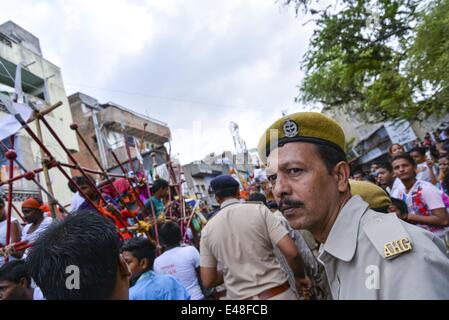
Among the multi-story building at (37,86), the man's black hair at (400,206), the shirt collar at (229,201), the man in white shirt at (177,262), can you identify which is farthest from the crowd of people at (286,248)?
the multi-story building at (37,86)

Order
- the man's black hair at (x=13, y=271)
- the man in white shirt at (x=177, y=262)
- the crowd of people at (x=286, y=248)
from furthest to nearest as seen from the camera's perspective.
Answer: the man in white shirt at (x=177, y=262) → the man's black hair at (x=13, y=271) → the crowd of people at (x=286, y=248)

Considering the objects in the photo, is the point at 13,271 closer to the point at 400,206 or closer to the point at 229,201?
the point at 229,201

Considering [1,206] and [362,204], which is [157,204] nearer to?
[1,206]

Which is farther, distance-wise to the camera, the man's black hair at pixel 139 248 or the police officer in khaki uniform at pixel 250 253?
the man's black hair at pixel 139 248

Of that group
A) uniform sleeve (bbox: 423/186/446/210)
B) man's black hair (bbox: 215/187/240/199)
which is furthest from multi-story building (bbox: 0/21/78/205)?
uniform sleeve (bbox: 423/186/446/210)

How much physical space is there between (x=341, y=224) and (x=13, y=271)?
2.38 meters

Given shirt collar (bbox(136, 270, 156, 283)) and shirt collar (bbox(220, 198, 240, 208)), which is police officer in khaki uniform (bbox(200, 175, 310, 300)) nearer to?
shirt collar (bbox(220, 198, 240, 208))

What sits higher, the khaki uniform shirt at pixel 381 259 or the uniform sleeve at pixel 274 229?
the uniform sleeve at pixel 274 229

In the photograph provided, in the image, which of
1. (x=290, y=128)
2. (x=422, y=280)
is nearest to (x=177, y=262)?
(x=290, y=128)

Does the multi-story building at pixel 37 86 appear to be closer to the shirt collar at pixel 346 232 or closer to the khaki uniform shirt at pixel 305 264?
the khaki uniform shirt at pixel 305 264

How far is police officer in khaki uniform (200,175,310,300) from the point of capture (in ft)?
8.71

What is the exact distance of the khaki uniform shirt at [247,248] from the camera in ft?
8.77

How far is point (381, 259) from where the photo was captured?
1.04 m
